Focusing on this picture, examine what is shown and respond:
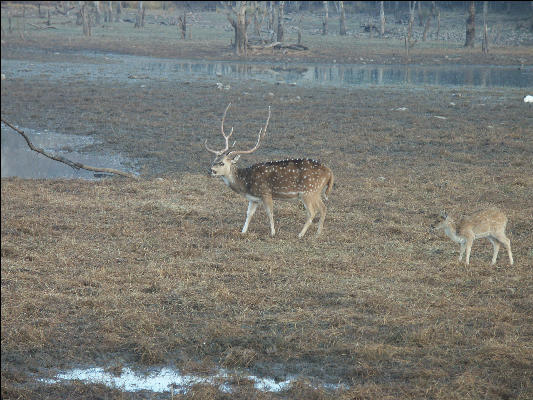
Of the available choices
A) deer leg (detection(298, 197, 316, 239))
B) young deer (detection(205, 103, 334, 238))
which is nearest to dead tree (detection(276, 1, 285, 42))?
young deer (detection(205, 103, 334, 238))

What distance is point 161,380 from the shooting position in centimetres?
582

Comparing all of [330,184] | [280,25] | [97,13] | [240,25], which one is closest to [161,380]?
[330,184]

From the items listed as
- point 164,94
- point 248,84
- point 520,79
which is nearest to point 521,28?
point 520,79

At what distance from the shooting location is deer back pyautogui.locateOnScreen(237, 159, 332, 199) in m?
9.90

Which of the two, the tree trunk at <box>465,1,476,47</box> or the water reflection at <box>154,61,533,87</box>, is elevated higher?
the tree trunk at <box>465,1,476,47</box>

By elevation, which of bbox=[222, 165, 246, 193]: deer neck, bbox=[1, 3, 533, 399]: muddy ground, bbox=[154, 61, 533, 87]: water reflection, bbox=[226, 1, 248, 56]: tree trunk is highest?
bbox=[226, 1, 248, 56]: tree trunk

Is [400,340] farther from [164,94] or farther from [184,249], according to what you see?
[164,94]

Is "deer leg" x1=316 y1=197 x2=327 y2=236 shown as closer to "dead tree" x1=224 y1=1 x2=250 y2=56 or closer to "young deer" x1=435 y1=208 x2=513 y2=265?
"young deer" x1=435 y1=208 x2=513 y2=265

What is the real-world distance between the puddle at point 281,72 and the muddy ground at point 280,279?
14.9 meters

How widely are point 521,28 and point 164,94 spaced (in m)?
37.4

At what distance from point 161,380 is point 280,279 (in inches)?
97.5

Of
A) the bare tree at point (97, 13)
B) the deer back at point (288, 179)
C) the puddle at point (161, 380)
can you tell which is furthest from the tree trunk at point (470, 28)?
the puddle at point (161, 380)

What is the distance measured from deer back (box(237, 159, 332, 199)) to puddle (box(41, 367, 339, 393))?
433cm

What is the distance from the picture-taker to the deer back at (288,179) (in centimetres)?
990
